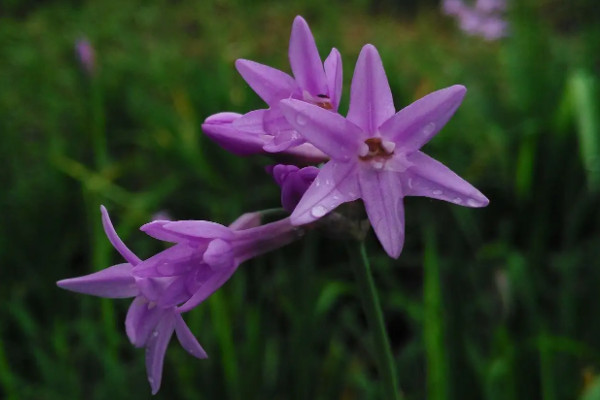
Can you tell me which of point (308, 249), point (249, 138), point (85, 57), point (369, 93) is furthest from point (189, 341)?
point (85, 57)

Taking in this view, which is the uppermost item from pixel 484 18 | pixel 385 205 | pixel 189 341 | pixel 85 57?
pixel 484 18

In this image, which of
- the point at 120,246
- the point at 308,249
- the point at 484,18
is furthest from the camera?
the point at 484,18

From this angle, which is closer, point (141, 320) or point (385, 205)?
point (385, 205)

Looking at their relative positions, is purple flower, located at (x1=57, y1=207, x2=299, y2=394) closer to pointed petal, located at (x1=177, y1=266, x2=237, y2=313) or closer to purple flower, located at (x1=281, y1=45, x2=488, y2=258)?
pointed petal, located at (x1=177, y1=266, x2=237, y2=313)

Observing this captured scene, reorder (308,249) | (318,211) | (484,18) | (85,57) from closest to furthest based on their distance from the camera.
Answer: (318,211), (308,249), (85,57), (484,18)

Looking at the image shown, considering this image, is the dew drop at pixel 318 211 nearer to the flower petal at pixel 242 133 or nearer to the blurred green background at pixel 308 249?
the flower petal at pixel 242 133

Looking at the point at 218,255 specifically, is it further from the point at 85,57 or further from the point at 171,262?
the point at 85,57
